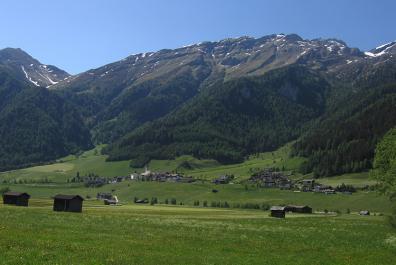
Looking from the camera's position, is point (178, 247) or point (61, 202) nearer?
point (178, 247)

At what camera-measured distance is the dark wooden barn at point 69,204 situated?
108 metres

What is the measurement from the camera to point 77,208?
108500mm

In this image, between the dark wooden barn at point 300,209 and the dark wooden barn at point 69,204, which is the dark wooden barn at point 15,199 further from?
the dark wooden barn at point 300,209

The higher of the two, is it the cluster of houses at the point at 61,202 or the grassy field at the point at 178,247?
the cluster of houses at the point at 61,202

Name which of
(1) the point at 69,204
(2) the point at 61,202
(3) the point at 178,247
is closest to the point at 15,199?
(2) the point at 61,202

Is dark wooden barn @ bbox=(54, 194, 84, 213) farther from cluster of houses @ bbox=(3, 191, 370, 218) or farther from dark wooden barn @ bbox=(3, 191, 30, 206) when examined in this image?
dark wooden barn @ bbox=(3, 191, 30, 206)

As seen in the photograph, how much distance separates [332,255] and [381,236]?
71.8 feet

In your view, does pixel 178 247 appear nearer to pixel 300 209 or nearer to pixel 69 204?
pixel 69 204

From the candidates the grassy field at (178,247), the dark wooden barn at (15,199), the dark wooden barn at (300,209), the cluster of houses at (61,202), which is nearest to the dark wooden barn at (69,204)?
the cluster of houses at (61,202)

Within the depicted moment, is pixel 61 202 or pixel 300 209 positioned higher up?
pixel 61 202

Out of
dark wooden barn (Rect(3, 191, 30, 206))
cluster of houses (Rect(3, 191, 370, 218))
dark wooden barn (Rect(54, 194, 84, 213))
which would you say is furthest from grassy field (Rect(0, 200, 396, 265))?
dark wooden barn (Rect(3, 191, 30, 206))

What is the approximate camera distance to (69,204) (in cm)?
10831

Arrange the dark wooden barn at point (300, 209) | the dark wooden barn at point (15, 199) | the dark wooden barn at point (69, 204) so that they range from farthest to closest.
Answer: the dark wooden barn at point (300, 209) < the dark wooden barn at point (15, 199) < the dark wooden barn at point (69, 204)

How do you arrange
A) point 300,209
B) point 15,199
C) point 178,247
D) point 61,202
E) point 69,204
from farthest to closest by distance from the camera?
point 300,209
point 15,199
point 61,202
point 69,204
point 178,247
